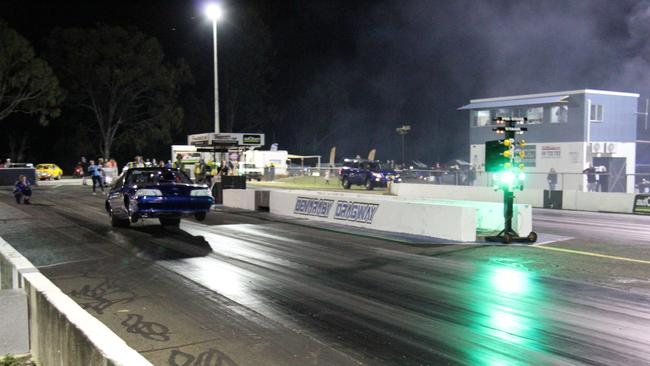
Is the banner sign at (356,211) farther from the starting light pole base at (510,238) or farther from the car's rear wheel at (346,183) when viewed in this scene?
the car's rear wheel at (346,183)

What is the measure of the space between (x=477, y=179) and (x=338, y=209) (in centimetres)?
1445

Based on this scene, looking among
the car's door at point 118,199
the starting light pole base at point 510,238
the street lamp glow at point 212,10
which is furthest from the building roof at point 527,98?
the car's door at point 118,199

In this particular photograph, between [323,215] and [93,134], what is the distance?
1896 inches

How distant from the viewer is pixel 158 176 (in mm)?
14883

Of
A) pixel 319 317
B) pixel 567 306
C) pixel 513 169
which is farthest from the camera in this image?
pixel 513 169

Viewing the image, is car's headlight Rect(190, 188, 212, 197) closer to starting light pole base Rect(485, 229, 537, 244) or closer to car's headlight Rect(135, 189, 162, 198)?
car's headlight Rect(135, 189, 162, 198)

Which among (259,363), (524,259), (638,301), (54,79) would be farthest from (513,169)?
(54,79)

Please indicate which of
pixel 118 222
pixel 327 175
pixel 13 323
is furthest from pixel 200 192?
pixel 327 175

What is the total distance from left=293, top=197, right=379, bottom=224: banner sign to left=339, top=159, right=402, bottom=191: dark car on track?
1584 centimetres

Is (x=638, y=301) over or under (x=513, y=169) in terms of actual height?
under

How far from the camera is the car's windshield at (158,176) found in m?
14.6

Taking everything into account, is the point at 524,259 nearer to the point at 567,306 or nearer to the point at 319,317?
the point at 567,306

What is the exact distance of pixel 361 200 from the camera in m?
15.6

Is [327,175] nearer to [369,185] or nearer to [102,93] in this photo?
[369,185]
